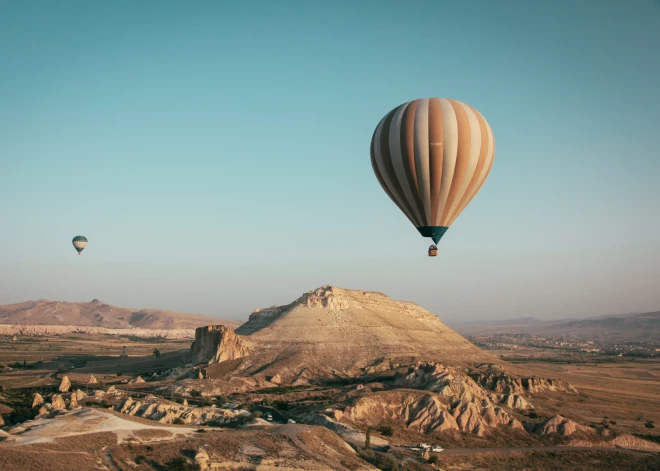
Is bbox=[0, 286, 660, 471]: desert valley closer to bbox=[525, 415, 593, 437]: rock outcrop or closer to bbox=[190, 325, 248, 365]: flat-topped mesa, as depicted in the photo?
bbox=[525, 415, 593, 437]: rock outcrop

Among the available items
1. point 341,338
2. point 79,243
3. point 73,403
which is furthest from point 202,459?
point 79,243

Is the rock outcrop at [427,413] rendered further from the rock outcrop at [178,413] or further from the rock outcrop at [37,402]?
the rock outcrop at [37,402]

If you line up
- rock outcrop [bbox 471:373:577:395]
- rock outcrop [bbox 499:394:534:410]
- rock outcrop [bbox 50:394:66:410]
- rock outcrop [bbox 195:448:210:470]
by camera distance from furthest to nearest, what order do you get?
rock outcrop [bbox 471:373:577:395]
rock outcrop [bbox 499:394:534:410]
rock outcrop [bbox 50:394:66:410]
rock outcrop [bbox 195:448:210:470]

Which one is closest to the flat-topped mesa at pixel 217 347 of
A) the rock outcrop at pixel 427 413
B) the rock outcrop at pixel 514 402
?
the rock outcrop at pixel 427 413

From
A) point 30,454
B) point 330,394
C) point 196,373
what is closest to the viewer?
point 30,454

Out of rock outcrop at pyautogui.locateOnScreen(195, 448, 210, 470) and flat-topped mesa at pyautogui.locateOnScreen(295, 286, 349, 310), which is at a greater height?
flat-topped mesa at pyautogui.locateOnScreen(295, 286, 349, 310)

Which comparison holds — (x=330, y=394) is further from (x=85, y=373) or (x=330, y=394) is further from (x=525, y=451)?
(x=85, y=373)

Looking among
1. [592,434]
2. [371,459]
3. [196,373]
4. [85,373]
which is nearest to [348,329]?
[196,373]

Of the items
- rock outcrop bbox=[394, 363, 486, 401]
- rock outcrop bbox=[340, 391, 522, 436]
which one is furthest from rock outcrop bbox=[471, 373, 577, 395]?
rock outcrop bbox=[340, 391, 522, 436]
